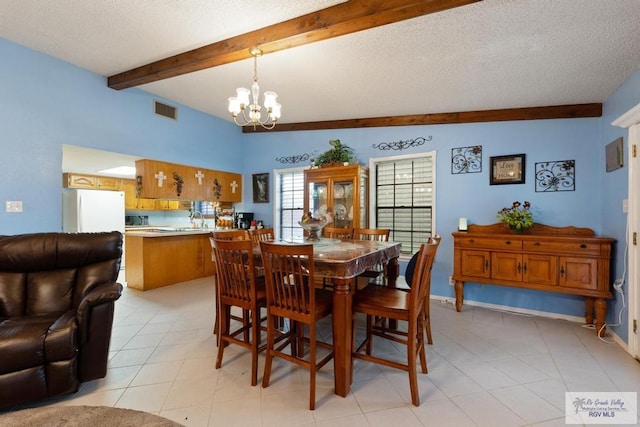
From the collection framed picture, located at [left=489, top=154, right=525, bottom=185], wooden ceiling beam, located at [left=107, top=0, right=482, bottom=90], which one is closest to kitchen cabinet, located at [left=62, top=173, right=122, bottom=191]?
wooden ceiling beam, located at [left=107, top=0, right=482, bottom=90]

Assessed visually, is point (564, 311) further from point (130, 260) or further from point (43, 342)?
point (130, 260)

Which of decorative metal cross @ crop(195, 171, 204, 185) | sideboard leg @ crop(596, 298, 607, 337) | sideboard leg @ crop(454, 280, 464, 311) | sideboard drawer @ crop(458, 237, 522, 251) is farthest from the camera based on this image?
decorative metal cross @ crop(195, 171, 204, 185)

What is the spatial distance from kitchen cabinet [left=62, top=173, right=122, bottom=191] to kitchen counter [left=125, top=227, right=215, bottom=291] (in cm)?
252

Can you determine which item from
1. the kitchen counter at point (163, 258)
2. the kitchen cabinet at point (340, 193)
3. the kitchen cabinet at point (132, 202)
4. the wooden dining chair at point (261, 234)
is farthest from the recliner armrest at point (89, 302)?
the kitchen cabinet at point (132, 202)

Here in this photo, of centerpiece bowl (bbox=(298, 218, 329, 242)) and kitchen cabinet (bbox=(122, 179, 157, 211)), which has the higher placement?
kitchen cabinet (bbox=(122, 179, 157, 211))

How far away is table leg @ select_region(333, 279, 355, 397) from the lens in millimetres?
1843

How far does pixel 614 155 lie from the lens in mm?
2750

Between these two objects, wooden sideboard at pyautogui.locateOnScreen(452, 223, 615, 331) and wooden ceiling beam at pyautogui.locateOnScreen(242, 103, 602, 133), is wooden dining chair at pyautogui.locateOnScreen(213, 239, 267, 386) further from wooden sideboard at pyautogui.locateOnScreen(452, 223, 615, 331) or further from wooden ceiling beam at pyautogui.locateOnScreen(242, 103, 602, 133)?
wooden ceiling beam at pyautogui.locateOnScreen(242, 103, 602, 133)

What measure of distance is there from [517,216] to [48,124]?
5326mm

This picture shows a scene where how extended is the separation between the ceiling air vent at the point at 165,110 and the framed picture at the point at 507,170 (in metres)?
4.53

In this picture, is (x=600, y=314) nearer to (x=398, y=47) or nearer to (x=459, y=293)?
(x=459, y=293)

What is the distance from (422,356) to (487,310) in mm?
1911

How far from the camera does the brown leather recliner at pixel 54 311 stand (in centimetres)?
166

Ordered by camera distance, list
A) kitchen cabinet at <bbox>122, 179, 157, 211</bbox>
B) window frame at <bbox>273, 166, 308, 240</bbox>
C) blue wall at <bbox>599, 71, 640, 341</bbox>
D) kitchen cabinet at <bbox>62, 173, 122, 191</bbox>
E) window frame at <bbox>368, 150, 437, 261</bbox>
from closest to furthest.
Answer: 1. blue wall at <bbox>599, 71, 640, 341</bbox>
2. window frame at <bbox>368, 150, 437, 261</bbox>
3. window frame at <bbox>273, 166, 308, 240</bbox>
4. kitchen cabinet at <bbox>62, 173, 122, 191</bbox>
5. kitchen cabinet at <bbox>122, 179, 157, 211</bbox>
